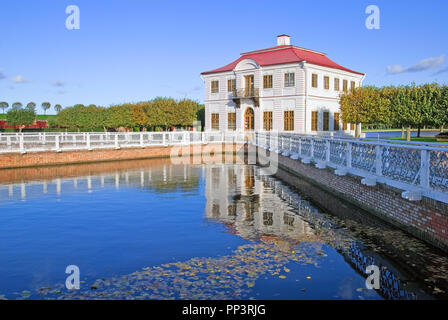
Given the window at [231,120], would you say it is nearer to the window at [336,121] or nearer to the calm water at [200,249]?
the window at [336,121]

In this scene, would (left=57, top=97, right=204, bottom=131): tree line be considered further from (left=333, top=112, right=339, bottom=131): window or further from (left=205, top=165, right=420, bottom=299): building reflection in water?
(left=205, top=165, right=420, bottom=299): building reflection in water

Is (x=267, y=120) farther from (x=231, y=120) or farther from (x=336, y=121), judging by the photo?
(x=336, y=121)

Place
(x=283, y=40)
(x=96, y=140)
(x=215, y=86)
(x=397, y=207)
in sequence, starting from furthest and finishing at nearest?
1. (x=283, y=40)
2. (x=215, y=86)
3. (x=96, y=140)
4. (x=397, y=207)

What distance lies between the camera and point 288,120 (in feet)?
133

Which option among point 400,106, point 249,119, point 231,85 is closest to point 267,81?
point 249,119

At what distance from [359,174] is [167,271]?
6.96 m

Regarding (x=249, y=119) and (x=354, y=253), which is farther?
(x=249, y=119)

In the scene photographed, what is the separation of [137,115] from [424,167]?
62.6 metres

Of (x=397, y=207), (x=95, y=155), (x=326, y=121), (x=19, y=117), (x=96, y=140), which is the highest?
(x=19, y=117)

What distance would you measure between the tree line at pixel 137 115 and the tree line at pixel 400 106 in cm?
2453

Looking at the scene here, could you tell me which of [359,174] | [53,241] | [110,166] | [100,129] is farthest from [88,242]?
[100,129]

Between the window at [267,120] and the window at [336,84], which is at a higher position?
the window at [336,84]

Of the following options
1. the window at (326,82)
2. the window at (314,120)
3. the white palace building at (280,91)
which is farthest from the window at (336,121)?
the window at (314,120)

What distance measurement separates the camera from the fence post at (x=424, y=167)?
8.58 metres
